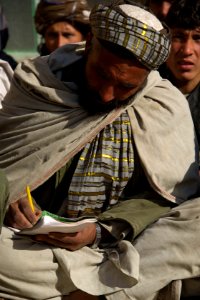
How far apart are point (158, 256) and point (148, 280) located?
0.15 metres

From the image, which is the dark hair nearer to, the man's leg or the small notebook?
the small notebook

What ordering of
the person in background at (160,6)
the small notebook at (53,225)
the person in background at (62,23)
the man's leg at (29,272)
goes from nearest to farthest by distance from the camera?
the small notebook at (53,225), the man's leg at (29,272), the person in background at (160,6), the person in background at (62,23)

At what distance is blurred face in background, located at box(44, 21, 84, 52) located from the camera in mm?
7652

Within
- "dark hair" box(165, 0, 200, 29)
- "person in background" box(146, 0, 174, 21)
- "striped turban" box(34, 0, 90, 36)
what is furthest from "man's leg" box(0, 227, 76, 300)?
"striped turban" box(34, 0, 90, 36)


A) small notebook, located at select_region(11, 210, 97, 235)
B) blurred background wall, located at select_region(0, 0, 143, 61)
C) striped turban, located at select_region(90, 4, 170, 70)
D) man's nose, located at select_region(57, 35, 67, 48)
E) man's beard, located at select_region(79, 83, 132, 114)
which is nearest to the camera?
small notebook, located at select_region(11, 210, 97, 235)

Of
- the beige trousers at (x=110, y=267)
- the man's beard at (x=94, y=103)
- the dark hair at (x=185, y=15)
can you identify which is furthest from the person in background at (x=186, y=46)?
the beige trousers at (x=110, y=267)

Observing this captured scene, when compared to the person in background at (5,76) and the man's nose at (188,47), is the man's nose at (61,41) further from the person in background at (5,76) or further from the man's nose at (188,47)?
the man's nose at (188,47)

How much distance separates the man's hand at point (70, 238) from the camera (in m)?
4.39

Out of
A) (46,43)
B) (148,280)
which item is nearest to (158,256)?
(148,280)

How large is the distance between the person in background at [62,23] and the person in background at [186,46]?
6.18 feet

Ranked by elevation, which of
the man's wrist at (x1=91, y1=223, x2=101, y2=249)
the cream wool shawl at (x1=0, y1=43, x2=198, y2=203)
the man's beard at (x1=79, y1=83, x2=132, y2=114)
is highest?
the man's beard at (x1=79, y1=83, x2=132, y2=114)

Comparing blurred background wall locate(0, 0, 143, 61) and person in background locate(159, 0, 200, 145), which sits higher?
person in background locate(159, 0, 200, 145)

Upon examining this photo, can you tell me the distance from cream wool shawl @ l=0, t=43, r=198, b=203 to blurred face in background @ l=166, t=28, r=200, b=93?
100 cm

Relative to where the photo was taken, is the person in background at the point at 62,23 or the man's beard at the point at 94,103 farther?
the person in background at the point at 62,23
